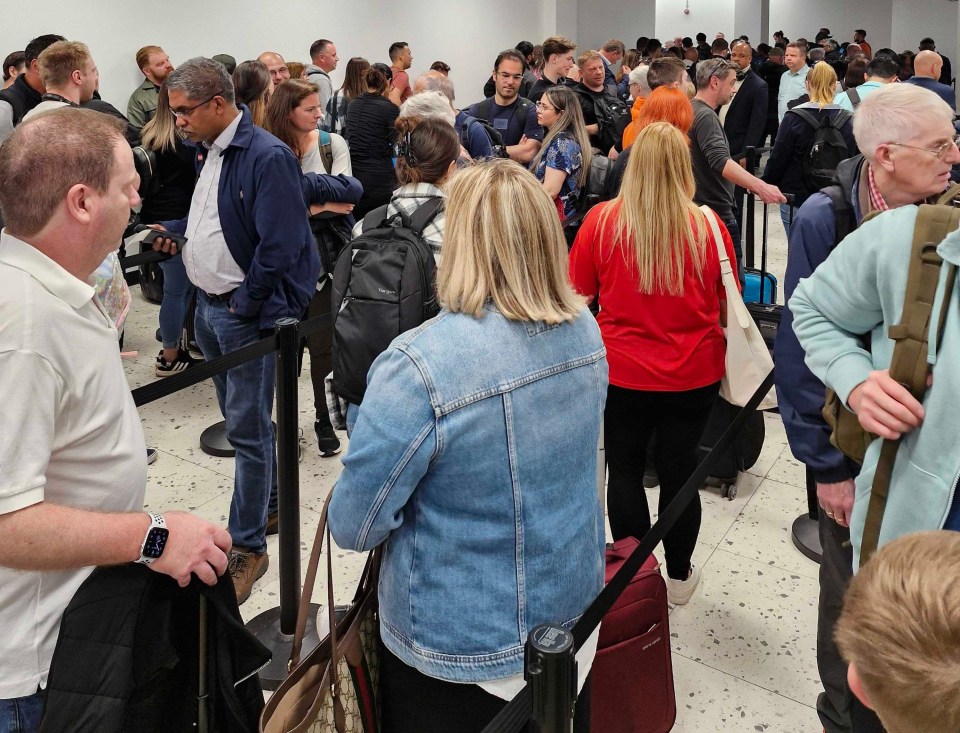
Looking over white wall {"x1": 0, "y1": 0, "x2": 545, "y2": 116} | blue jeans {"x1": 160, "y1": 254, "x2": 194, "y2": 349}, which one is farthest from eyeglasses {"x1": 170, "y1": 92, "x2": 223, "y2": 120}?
white wall {"x1": 0, "y1": 0, "x2": 545, "y2": 116}

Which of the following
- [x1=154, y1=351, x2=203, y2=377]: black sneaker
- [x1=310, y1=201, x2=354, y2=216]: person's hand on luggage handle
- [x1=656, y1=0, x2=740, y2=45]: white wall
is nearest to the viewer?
[x1=310, y1=201, x2=354, y2=216]: person's hand on luggage handle

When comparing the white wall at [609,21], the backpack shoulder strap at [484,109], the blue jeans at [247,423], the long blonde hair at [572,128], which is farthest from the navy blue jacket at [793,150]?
the white wall at [609,21]

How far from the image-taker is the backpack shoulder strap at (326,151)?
14.4ft

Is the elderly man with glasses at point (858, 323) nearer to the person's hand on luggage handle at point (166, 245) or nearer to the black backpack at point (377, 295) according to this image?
the black backpack at point (377, 295)

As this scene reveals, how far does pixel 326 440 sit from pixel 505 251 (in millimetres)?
2909

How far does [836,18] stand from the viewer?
24469 millimetres

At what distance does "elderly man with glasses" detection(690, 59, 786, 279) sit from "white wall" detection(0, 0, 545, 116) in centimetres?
571

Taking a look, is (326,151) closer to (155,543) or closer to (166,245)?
(166,245)

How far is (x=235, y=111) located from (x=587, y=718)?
2297 millimetres

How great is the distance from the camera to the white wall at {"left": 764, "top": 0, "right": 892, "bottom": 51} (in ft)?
78.3

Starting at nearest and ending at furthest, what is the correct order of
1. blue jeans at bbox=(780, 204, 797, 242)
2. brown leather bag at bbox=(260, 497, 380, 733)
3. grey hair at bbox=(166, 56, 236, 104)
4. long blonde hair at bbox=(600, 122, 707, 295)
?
1. brown leather bag at bbox=(260, 497, 380, 733)
2. long blonde hair at bbox=(600, 122, 707, 295)
3. grey hair at bbox=(166, 56, 236, 104)
4. blue jeans at bbox=(780, 204, 797, 242)

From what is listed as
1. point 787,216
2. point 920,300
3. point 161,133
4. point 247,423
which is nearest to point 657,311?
point 920,300

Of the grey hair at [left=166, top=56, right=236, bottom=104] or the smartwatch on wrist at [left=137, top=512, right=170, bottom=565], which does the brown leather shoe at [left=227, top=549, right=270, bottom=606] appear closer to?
the grey hair at [left=166, top=56, right=236, bottom=104]

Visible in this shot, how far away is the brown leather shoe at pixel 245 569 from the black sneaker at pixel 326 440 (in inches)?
40.0
